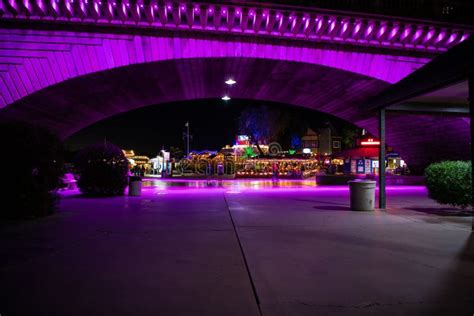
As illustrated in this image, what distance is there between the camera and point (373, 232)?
8.05 m

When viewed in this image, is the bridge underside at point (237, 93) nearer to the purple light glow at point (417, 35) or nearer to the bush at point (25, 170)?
the purple light glow at point (417, 35)

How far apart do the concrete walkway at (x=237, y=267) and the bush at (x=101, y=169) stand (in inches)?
278

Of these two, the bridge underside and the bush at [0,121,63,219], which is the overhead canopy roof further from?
the bush at [0,121,63,219]

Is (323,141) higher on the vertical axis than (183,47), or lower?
higher

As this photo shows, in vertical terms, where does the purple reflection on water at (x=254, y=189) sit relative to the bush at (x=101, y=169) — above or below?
below

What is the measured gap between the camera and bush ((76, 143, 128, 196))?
53.9ft

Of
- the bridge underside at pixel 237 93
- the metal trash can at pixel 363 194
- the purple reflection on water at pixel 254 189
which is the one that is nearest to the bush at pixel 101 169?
the purple reflection on water at pixel 254 189

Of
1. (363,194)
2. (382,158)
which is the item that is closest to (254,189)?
(382,158)

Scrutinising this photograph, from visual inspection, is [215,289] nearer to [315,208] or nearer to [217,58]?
[315,208]

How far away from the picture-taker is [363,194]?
11.9 m

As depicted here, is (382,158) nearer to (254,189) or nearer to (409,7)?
(409,7)

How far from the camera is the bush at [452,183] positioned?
10648 mm

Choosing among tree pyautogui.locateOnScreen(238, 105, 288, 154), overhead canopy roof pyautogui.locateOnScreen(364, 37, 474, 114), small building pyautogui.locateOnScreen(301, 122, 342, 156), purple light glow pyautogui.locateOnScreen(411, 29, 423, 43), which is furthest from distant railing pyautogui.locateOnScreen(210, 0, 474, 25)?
small building pyautogui.locateOnScreen(301, 122, 342, 156)

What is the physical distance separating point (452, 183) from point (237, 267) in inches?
328
